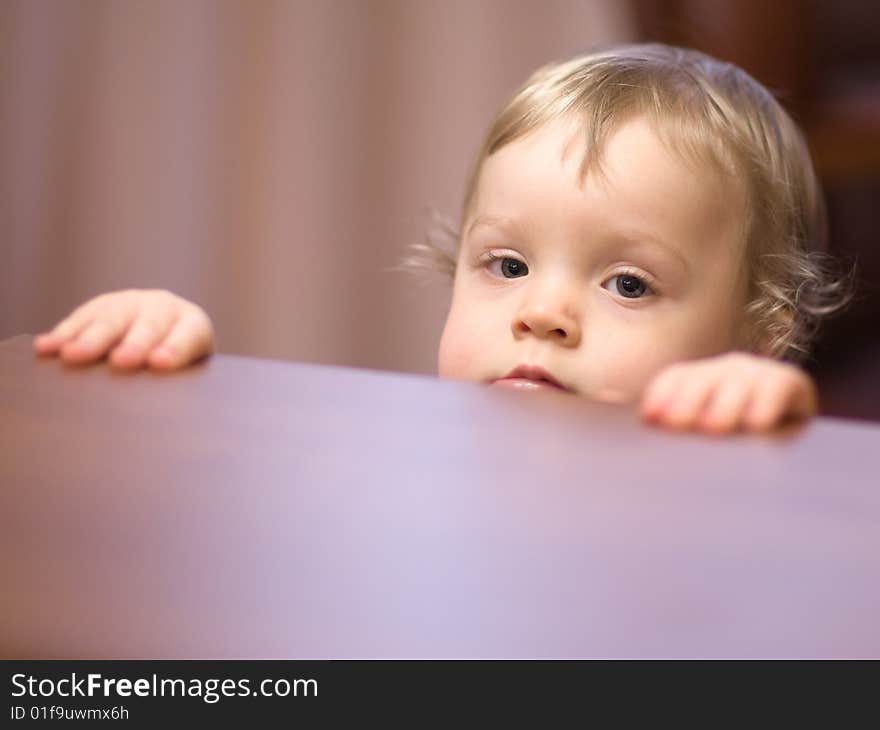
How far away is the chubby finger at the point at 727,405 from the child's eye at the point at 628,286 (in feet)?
1.45

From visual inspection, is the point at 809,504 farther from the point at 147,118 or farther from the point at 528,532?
the point at 147,118

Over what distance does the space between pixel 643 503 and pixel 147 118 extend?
2092 millimetres

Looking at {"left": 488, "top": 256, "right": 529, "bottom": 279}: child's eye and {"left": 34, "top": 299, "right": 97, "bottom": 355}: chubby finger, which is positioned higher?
{"left": 34, "top": 299, "right": 97, "bottom": 355}: chubby finger

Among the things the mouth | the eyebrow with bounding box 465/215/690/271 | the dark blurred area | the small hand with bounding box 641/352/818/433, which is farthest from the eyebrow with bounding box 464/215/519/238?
the dark blurred area

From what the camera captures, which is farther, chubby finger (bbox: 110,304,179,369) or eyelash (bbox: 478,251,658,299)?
eyelash (bbox: 478,251,658,299)

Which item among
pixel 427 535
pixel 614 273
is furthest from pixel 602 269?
pixel 427 535

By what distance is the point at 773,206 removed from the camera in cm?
105

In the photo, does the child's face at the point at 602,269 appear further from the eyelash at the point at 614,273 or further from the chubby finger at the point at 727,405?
the chubby finger at the point at 727,405

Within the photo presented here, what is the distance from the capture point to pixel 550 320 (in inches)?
36.4

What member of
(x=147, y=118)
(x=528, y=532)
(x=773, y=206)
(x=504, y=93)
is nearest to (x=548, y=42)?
(x=504, y=93)

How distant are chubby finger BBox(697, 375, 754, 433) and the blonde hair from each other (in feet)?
1.56

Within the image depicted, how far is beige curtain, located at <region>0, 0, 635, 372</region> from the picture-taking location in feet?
7.50

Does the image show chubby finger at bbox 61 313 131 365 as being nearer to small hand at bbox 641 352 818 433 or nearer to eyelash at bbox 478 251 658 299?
small hand at bbox 641 352 818 433
